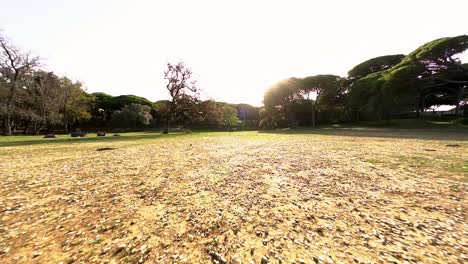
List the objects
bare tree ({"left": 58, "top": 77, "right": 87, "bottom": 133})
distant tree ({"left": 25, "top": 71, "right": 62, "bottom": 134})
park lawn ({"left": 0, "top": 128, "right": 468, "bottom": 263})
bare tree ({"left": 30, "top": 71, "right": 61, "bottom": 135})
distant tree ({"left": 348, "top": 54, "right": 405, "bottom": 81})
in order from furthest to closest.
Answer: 1. distant tree ({"left": 348, "top": 54, "right": 405, "bottom": 81})
2. bare tree ({"left": 58, "top": 77, "right": 87, "bottom": 133})
3. bare tree ({"left": 30, "top": 71, "right": 61, "bottom": 135})
4. distant tree ({"left": 25, "top": 71, "right": 62, "bottom": 134})
5. park lawn ({"left": 0, "top": 128, "right": 468, "bottom": 263})

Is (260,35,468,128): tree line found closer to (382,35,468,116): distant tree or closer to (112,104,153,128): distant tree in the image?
(382,35,468,116): distant tree

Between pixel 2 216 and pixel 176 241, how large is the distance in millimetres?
4372

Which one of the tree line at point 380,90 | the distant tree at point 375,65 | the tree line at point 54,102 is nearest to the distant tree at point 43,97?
the tree line at point 54,102

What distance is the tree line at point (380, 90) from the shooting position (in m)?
31.6

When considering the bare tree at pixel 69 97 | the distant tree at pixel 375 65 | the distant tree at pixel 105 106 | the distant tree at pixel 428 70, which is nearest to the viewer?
the distant tree at pixel 428 70

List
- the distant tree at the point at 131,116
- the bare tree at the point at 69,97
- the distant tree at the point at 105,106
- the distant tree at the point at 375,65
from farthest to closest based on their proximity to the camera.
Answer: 1. the distant tree at the point at 105,106
2. the distant tree at the point at 131,116
3. the distant tree at the point at 375,65
4. the bare tree at the point at 69,97

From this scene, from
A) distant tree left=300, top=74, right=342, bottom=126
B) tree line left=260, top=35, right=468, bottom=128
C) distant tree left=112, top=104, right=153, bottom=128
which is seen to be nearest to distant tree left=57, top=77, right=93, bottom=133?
distant tree left=112, top=104, right=153, bottom=128

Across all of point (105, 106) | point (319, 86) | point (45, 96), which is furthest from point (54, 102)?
point (319, 86)

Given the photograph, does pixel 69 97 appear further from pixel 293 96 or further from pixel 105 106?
pixel 293 96

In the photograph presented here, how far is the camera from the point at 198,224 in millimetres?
4121

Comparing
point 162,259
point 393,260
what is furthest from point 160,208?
point 393,260

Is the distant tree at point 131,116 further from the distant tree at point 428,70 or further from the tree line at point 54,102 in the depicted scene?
the distant tree at point 428,70

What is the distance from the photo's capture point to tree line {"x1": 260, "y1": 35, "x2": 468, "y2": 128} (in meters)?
31.6

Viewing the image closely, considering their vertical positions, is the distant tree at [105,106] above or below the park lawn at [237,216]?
above
